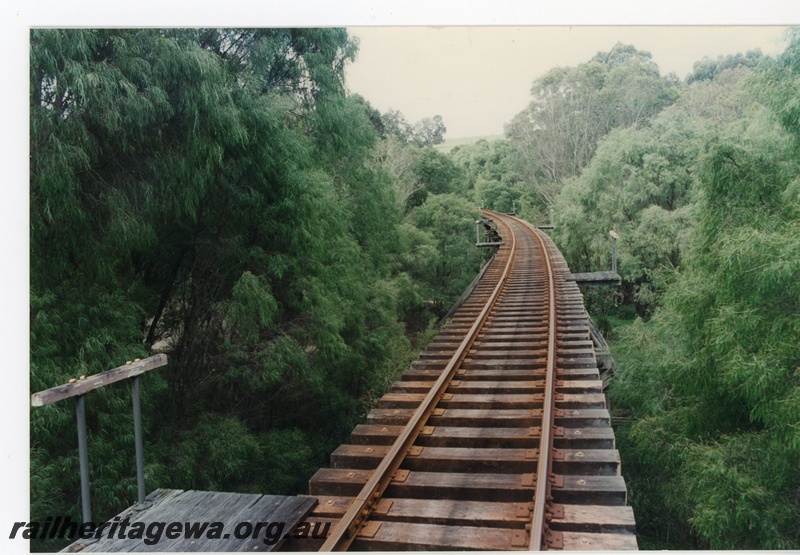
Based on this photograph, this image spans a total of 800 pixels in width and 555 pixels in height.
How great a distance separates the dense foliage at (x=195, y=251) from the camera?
14.5ft

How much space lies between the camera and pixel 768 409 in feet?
16.5

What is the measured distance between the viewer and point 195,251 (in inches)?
256

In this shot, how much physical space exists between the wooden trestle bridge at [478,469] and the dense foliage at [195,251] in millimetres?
2271

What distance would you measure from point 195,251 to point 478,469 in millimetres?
4296

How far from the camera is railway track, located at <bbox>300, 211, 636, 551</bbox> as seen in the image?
2715mm

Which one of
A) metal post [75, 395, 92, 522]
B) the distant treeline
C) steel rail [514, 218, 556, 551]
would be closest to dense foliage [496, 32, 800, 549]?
the distant treeline

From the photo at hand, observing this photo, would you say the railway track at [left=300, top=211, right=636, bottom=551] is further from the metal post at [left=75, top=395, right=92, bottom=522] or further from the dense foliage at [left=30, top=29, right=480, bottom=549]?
the dense foliage at [left=30, top=29, right=480, bottom=549]

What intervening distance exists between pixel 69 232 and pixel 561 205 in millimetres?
17390

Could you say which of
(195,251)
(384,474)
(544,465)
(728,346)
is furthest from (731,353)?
(195,251)

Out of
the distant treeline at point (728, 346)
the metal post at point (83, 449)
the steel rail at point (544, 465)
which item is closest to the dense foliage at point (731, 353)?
the distant treeline at point (728, 346)

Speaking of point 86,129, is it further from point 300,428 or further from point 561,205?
point 561,205

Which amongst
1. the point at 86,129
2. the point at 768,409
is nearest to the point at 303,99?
the point at 86,129

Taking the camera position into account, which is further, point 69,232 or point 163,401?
point 163,401

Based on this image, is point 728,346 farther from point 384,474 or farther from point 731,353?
point 384,474
